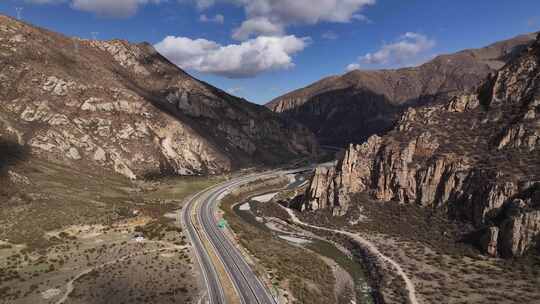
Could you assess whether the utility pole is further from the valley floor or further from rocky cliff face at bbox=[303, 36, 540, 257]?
rocky cliff face at bbox=[303, 36, 540, 257]

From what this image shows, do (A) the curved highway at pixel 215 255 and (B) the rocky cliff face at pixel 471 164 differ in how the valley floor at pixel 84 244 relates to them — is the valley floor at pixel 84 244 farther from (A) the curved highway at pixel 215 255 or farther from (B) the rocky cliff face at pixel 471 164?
(B) the rocky cliff face at pixel 471 164

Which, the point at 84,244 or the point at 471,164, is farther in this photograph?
the point at 471,164

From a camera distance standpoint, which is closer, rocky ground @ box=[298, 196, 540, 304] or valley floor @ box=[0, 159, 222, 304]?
valley floor @ box=[0, 159, 222, 304]

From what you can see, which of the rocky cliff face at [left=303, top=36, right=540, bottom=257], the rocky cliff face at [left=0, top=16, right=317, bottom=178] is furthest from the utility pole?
the rocky cliff face at [left=303, top=36, right=540, bottom=257]

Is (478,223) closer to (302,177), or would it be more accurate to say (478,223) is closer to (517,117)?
(517,117)

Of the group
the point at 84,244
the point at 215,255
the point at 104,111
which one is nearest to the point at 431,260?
the point at 215,255

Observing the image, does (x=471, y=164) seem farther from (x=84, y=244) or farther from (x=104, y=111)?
(x=104, y=111)
